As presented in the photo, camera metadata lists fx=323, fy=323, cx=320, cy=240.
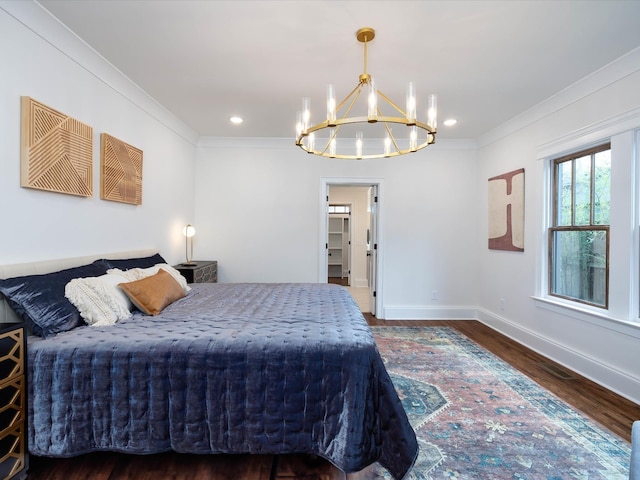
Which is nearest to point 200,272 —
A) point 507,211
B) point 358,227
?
point 507,211

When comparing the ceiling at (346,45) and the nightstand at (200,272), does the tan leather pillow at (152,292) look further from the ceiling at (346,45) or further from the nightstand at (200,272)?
the ceiling at (346,45)

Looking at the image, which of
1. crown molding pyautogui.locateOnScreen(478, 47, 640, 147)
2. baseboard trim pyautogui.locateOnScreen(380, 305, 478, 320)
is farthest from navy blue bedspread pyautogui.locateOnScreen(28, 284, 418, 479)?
baseboard trim pyautogui.locateOnScreen(380, 305, 478, 320)

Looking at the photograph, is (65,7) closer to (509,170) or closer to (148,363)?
(148,363)

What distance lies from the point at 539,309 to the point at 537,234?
0.81 metres

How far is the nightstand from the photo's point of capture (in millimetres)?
3689

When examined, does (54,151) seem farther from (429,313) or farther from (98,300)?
(429,313)

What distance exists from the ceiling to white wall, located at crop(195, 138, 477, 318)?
4.46ft

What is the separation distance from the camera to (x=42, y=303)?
1759mm


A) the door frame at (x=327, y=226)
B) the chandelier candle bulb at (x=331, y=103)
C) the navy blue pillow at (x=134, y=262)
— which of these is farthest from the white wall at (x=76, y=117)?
the door frame at (x=327, y=226)

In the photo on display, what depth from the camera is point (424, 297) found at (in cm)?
479

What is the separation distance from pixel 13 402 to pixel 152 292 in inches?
35.6

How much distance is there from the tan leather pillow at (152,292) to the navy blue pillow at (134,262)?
34 centimetres

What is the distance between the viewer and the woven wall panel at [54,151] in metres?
1.95

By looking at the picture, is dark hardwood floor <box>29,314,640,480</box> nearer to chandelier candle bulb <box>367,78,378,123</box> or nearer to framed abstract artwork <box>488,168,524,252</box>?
chandelier candle bulb <box>367,78,378,123</box>
